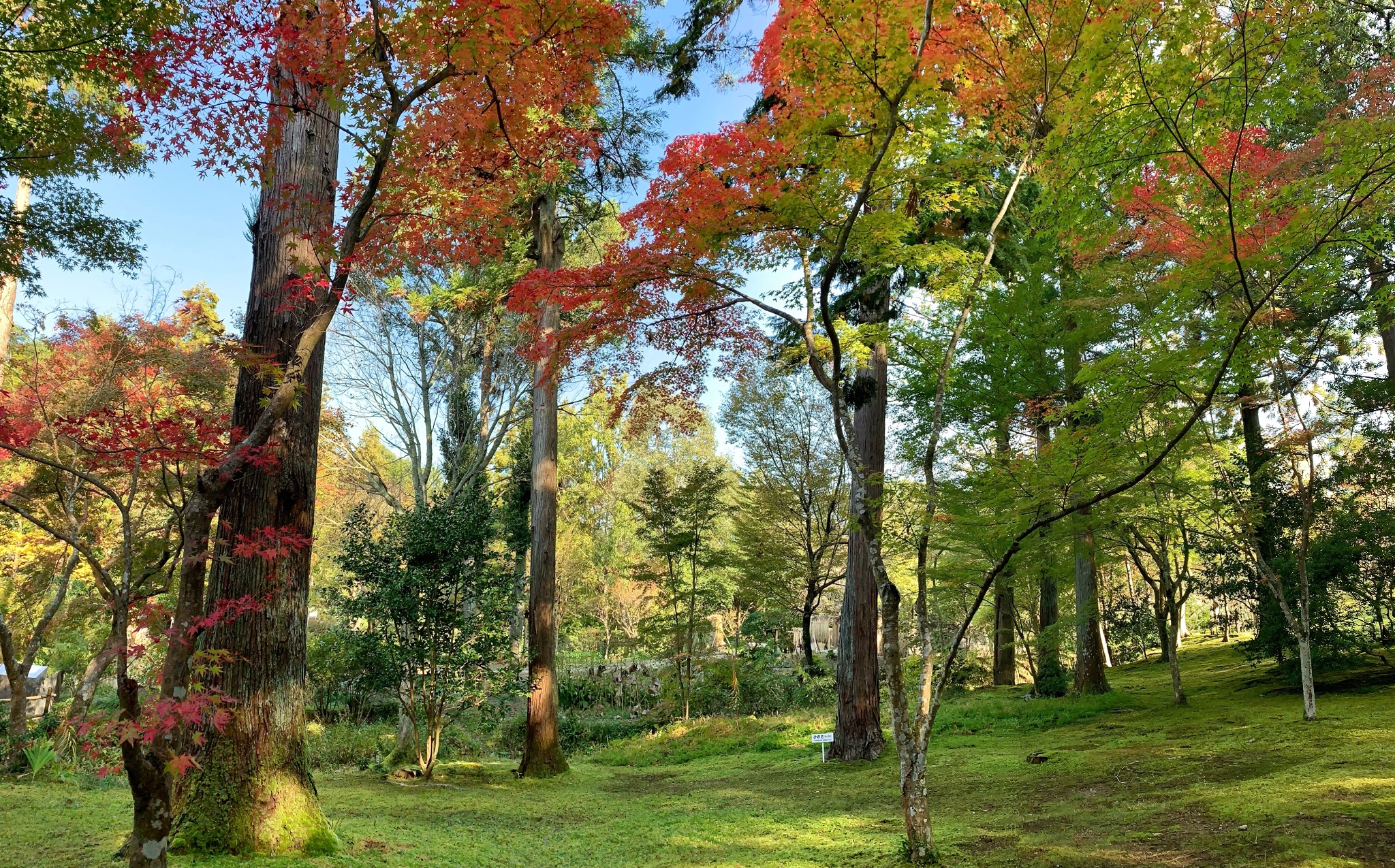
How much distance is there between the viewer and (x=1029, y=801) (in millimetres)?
5117

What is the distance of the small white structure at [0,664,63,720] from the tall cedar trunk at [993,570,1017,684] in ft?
52.2

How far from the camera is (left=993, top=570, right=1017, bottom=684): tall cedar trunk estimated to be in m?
14.4

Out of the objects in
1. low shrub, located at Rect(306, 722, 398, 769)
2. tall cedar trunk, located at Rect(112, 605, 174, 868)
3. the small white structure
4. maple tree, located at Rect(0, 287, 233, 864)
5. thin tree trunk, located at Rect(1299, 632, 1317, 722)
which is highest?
maple tree, located at Rect(0, 287, 233, 864)

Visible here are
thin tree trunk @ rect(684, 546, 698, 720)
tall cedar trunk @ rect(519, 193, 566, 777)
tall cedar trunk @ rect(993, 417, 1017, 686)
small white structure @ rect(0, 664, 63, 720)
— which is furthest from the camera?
tall cedar trunk @ rect(993, 417, 1017, 686)

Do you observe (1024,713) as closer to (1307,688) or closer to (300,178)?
(1307,688)

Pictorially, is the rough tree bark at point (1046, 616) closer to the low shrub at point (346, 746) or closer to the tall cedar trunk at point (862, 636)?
the tall cedar trunk at point (862, 636)

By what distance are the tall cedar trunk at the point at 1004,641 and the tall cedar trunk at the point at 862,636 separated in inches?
270

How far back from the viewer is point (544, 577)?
8.72 metres

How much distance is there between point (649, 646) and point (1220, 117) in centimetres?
1178

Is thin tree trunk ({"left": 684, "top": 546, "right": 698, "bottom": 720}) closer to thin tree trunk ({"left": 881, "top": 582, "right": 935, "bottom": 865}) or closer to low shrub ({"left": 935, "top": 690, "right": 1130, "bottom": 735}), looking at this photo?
low shrub ({"left": 935, "top": 690, "right": 1130, "bottom": 735})

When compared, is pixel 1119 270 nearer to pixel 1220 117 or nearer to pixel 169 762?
pixel 1220 117

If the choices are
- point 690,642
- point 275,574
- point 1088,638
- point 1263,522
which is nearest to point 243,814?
point 275,574

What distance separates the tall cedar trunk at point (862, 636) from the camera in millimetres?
7875

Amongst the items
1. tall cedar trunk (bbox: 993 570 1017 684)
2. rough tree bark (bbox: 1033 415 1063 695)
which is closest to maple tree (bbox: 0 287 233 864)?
rough tree bark (bbox: 1033 415 1063 695)
